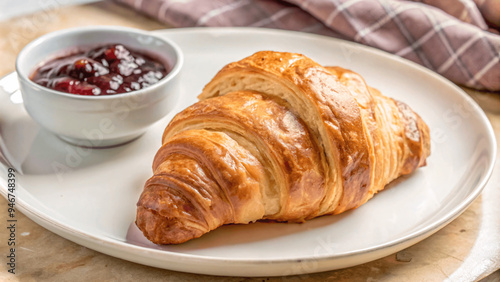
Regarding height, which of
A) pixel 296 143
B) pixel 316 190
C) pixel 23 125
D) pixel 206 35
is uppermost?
pixel 296 143

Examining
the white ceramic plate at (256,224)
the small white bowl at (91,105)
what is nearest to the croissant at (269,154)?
the white ceramic plate at (256,224)

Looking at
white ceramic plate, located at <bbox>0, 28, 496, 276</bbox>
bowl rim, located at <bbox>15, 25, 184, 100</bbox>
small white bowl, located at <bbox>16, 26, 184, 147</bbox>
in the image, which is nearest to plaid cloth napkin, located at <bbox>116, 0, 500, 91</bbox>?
white ceramic plate, located at <bbox>0, 28, 496, 276</bbox>

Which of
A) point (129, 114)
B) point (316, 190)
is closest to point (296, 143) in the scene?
point (316, 190)

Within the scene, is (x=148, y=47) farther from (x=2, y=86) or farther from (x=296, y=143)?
(x=296, y=143)

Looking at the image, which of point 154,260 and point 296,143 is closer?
point 154,260

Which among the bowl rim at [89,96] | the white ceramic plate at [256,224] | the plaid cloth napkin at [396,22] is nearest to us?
the white ceramic plate at [256,224]

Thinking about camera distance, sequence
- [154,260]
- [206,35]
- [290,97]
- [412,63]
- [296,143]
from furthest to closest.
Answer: [206,35]
[412,63]
[290,97]
[296,143]
[154,260]

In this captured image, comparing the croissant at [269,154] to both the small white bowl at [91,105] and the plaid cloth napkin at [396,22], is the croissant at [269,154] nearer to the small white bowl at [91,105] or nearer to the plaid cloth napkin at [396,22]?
the small white bowl at [91,105]
